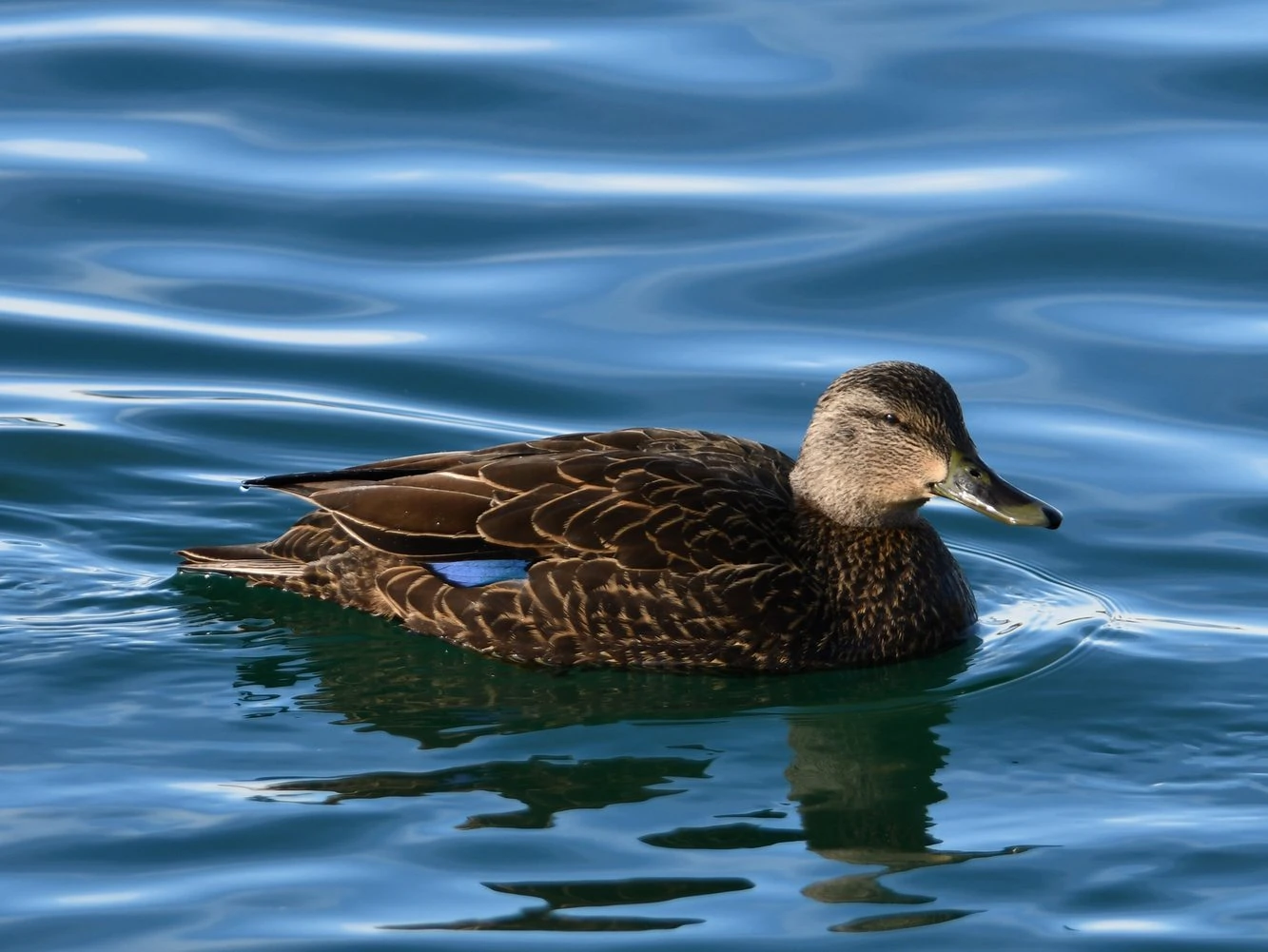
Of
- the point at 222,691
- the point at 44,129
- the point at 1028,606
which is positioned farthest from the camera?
the point at 44,129

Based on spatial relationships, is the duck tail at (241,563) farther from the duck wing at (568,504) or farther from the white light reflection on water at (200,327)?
the white light reflection on water at (200,327)

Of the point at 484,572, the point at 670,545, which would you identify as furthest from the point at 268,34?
the point at 670,545

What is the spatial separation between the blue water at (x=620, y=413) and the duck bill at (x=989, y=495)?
716mm

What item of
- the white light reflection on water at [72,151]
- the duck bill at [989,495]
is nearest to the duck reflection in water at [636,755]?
the duck bill at [989,495]

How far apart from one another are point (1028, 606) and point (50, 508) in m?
4.91

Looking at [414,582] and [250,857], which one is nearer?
[250,857]

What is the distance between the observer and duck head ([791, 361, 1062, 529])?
10094 millimetres

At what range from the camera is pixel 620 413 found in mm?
12945

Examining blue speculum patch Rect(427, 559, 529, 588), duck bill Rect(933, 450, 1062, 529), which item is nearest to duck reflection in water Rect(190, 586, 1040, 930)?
blue speculum patch Rect(427, 559, 529, 588)

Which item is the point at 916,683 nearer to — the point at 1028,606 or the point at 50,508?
the point at 1028,606

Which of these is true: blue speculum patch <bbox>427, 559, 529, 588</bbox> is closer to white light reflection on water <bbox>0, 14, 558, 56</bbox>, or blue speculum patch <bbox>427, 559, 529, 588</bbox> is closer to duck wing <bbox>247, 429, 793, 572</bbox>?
duck wing <bbox>247, 429, 793, 572</bbox>

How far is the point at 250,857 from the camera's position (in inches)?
318

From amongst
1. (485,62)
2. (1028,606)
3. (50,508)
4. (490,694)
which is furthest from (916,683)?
(485,62)

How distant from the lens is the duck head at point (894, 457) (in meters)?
10.1
